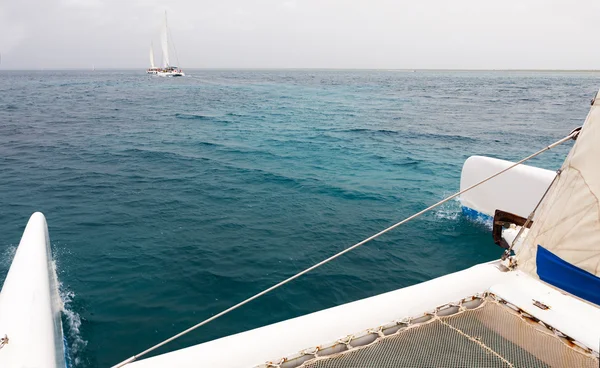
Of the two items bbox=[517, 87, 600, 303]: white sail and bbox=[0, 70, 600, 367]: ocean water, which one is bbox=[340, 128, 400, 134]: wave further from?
bbox=[517, 87, 600, 303]: white sail

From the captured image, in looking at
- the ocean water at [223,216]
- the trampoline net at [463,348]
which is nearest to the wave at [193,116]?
the ocean water at [223,216]

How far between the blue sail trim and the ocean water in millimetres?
3291

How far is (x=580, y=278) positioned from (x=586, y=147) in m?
1.18

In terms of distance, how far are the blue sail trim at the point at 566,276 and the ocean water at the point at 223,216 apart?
10.8ft

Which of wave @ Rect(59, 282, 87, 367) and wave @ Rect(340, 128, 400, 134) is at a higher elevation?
Answer: wave @ Rect(340, 128, 400, 134)

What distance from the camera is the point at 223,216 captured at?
366 inches

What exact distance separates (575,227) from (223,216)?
7451mm

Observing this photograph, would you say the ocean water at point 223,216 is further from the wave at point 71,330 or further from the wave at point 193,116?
the wave at point 193,116

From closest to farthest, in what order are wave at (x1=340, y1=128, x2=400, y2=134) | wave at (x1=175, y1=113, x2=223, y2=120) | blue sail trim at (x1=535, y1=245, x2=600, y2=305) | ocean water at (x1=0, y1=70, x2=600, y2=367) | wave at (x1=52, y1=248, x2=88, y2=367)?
blue sail trim at (x1=535, y1=245, x2=600, y2=305) < wave at (x1=52, y1=248, x2=88, y2=367) < ocean water at (x1=0, y1=70, x2=600, y2=367) < wave at (x1=340, y1=128, x2=400, y2=134) < wave at (x1=175, y1=113, x2=223, y2=120)

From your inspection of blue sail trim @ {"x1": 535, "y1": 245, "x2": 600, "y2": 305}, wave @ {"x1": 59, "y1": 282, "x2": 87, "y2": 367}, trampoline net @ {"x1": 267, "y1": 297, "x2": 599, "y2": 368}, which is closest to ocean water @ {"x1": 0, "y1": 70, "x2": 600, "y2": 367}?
wave @ {"x1": 59, "y1": 282, "x2": 87, "y2": 367}

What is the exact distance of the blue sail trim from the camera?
3119mm

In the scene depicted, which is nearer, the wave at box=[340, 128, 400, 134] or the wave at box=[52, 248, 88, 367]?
the wave at box=[52, 248, 88, 367]

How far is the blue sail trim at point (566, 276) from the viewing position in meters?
3.12

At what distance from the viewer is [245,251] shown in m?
7.64
